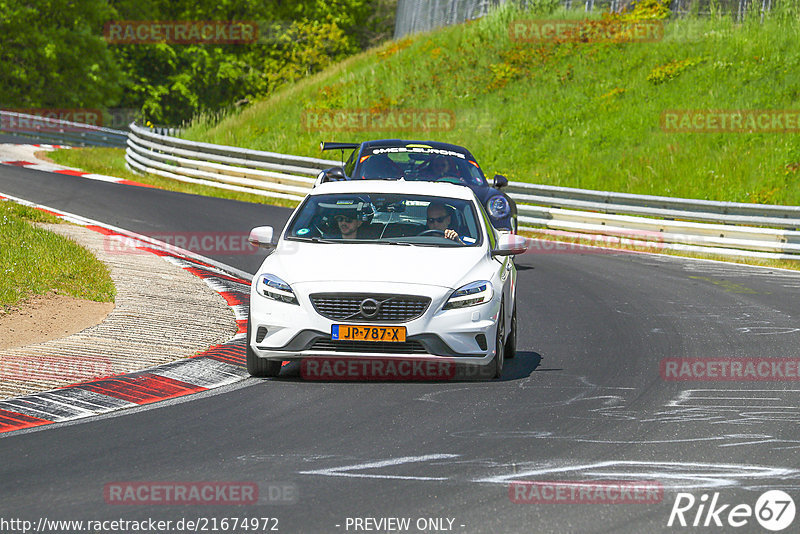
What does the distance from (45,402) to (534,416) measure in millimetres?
3340

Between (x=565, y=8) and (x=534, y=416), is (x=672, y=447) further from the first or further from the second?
(x=565, y=8)

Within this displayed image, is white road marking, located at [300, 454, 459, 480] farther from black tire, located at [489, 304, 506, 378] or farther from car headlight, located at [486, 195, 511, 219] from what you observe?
car headlight, located at [486, 195, 511, 219]

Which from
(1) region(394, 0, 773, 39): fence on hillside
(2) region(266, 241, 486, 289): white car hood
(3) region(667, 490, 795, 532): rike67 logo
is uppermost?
(1) region(394, 0, 773, 39): fence on hillside

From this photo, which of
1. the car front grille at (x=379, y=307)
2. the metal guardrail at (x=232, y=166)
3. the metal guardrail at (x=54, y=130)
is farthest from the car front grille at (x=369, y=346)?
the metal guardrail at (x=54, y=130)

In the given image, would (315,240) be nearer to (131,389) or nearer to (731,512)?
(131,389)

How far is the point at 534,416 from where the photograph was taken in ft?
25.9

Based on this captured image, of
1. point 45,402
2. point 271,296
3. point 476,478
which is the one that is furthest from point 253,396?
point 476,478

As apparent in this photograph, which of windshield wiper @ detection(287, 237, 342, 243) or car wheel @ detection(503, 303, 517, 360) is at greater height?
windshield wiper @ detection(287, 237, 342, 243)

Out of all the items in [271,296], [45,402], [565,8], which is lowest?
[45,402]

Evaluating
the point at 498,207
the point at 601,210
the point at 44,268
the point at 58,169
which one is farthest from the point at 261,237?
the point at 58,169

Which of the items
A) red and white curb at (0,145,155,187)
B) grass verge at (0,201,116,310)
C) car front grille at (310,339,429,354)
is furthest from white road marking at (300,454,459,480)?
red and white curb at (0,145,155,187)

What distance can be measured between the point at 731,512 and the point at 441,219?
4852 mm

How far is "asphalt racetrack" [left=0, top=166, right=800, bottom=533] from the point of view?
18.3 feet

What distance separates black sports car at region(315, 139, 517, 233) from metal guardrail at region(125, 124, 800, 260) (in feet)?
21.3
